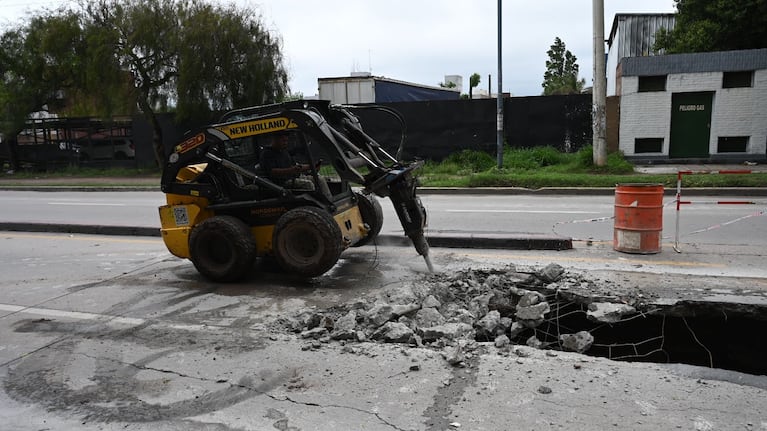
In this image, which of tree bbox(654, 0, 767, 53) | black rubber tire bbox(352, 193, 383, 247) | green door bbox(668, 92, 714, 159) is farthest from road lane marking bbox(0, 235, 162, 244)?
tree bbox(654, 0, 767, 53)

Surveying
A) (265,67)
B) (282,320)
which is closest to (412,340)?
(282,320)

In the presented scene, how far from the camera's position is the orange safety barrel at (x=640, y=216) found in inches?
268

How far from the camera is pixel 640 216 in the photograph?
6.88 meters

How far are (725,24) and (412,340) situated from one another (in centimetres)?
2204

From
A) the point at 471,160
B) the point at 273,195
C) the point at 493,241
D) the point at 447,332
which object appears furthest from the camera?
the point at 471,160

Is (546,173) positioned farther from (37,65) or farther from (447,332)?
(37,65)

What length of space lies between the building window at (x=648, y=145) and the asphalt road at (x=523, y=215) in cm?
638

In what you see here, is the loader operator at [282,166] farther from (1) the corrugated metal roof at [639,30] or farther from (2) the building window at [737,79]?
(1) the corrugated metal roof at [639,30]

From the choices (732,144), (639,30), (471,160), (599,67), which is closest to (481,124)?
(471,160)

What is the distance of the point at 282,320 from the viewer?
16.2ft

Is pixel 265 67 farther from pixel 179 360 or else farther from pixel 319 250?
pixel 179 360

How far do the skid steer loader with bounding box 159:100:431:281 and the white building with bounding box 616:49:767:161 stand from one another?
14.7 metres

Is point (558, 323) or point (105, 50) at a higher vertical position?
point (105, 50)

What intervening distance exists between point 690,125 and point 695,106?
63cm
